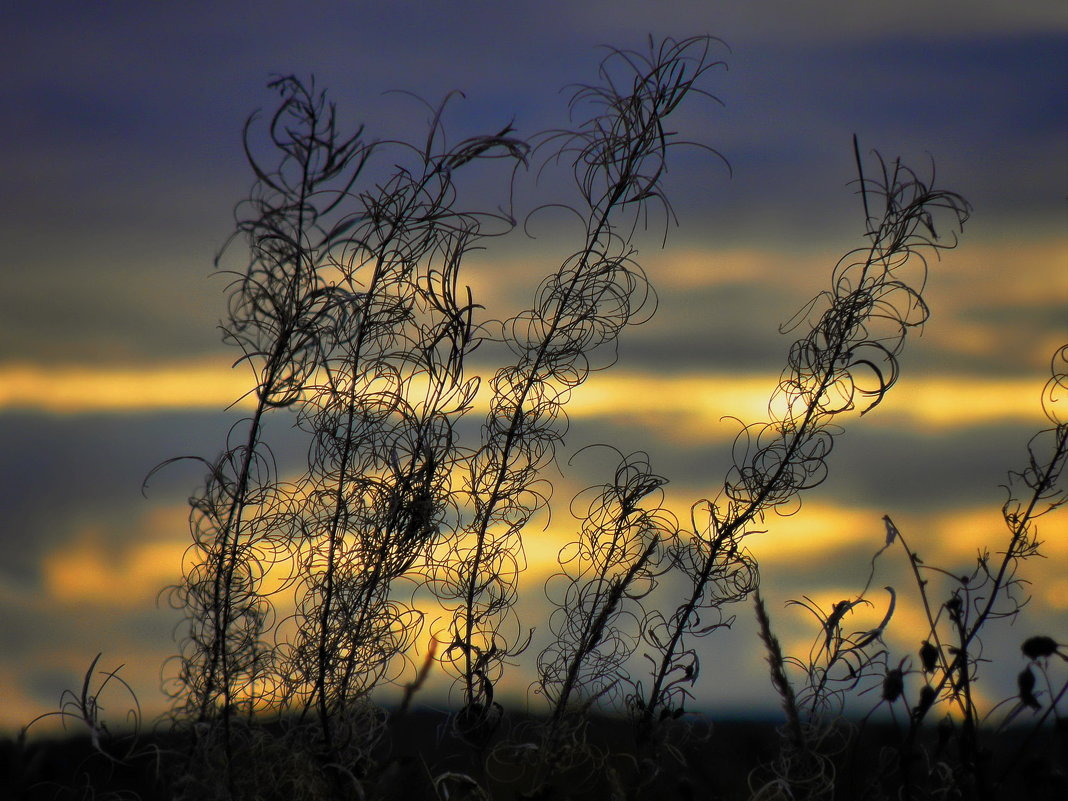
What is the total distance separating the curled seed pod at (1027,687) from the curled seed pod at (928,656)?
10 cm

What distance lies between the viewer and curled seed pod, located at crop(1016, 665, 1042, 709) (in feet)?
4.06

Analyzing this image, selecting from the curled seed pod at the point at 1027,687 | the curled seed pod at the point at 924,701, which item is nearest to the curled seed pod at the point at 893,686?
the curled seed pod at the point at 924,701

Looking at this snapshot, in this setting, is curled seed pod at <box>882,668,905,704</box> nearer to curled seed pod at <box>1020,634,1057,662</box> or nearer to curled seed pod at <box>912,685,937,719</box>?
curled seed pod at <box>912,685,937,719</box>

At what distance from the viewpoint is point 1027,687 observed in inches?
48.9

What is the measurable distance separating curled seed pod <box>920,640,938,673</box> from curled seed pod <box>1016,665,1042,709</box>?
4.0 inches

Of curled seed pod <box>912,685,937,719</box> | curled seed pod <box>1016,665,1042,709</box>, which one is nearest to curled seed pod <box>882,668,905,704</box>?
curled seed pod <box>912,685,937,719</box>

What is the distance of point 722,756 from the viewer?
1562mm

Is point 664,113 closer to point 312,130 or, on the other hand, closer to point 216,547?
point 312,130

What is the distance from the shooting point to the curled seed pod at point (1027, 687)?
48.8 inches

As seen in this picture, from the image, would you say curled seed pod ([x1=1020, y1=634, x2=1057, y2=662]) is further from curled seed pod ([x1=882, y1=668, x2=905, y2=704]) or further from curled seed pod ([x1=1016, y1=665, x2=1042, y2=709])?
curled seed pod ([x1=882, y1=668, x2=905, y2=704])

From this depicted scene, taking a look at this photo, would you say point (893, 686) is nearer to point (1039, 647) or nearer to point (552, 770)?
point (1039, 647)

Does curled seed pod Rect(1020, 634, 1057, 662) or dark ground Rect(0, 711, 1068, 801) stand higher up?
curled seed pod Rect(1020, 634, 1057, 662)

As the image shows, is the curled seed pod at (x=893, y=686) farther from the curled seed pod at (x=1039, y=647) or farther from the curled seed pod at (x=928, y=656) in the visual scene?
the curled seed pod at (x=1039, y=647)

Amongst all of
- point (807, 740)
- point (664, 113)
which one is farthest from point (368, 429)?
point (807, 740)
